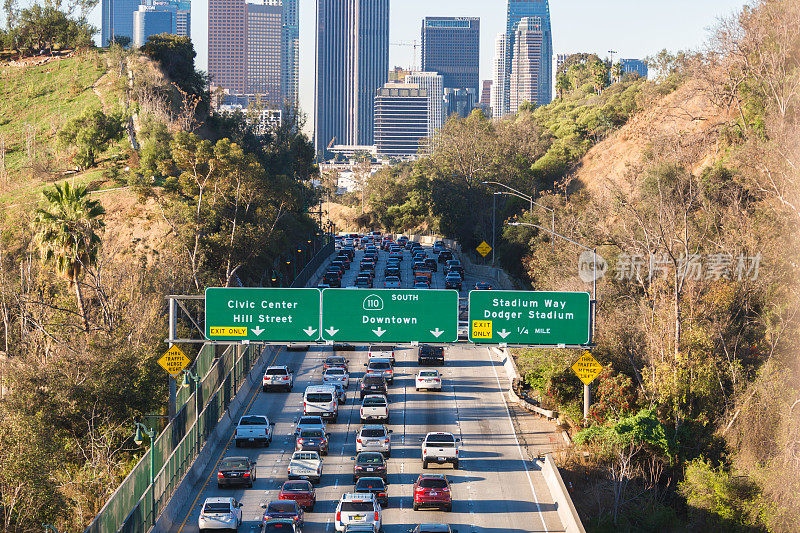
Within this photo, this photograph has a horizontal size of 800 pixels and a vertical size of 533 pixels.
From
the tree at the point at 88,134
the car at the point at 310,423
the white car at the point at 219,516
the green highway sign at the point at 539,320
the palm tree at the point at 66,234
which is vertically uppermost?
the tree at the point at 88,134

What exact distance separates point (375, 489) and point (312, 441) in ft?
21.6

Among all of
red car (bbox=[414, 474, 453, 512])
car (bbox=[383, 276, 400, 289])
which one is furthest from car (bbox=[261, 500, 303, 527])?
car (bbox=[383, 276, 400, 289])

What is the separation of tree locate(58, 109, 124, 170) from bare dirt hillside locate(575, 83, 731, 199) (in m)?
47.7

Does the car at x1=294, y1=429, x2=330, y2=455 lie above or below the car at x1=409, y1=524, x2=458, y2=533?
below

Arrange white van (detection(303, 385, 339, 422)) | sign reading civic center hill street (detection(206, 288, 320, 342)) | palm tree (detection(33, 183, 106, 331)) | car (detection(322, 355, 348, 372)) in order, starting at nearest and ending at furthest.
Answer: sign reading civic center hill street (detection(206, 288, 320, 342)) < white van (detection(303, 385, 339, 422)) < palm tree (detection(33, 183, 106, 331)) < car (detection(322, 355, 348, 372))

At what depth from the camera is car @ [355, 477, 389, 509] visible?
31188 mm

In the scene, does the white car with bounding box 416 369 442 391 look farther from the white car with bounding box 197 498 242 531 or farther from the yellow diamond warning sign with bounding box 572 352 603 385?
the white car with bounding box 197 498 242 531

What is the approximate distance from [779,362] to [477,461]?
17838 millimetres

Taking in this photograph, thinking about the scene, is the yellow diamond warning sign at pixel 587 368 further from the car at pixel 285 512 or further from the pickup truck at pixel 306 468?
the car at pixel 285 512

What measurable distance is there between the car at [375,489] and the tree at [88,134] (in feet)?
209

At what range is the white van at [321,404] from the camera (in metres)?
42.6

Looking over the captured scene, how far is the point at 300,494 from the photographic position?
100 ft

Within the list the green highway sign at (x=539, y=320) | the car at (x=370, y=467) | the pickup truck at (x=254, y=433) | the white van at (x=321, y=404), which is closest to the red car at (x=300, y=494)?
the car at (x=370, y=467)

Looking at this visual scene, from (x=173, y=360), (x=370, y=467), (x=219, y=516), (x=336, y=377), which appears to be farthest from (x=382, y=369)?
(x=219, y=516)
